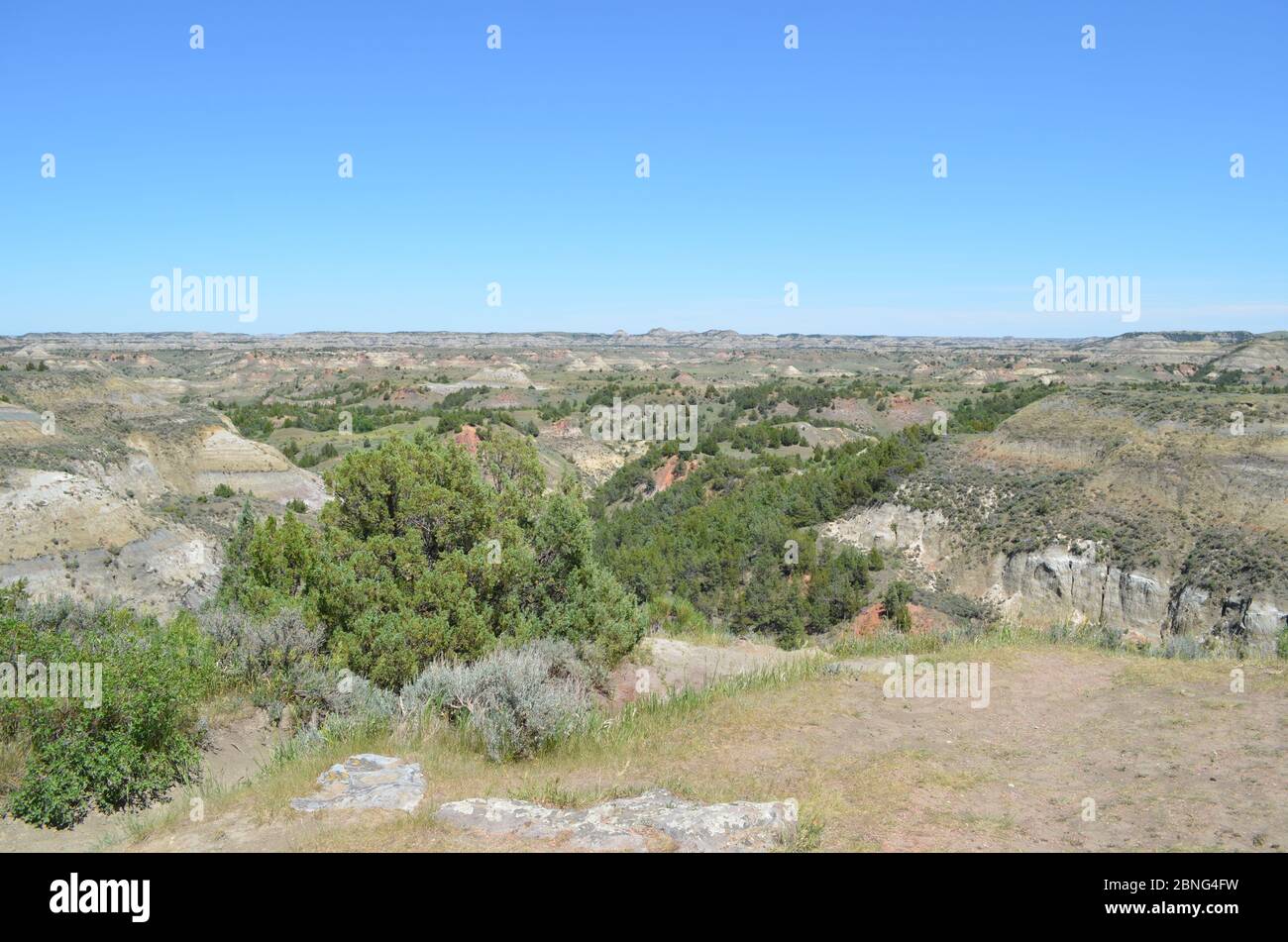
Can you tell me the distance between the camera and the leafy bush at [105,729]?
637cm

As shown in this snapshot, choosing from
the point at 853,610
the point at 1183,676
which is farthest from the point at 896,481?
the point at 1183,676

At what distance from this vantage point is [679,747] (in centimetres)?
758

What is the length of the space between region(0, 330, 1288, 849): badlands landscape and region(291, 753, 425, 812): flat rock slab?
0.06m

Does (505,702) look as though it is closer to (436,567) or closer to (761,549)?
(436,567)

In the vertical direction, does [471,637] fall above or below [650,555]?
above

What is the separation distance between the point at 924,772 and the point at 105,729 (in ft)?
23.8

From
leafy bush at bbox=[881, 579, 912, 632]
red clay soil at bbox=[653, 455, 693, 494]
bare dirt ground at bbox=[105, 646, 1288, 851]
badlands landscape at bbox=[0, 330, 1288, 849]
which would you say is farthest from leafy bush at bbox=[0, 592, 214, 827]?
red clay soil at bbox=[653, 455, 693, 494]

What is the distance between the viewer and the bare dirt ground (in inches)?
216

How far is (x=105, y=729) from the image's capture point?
22.6ft

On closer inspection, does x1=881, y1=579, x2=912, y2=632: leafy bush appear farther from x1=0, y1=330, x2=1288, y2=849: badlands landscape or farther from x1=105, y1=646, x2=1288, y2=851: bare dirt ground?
x1=105, y1=646, x2=1288, y2=851: bare dirt ground

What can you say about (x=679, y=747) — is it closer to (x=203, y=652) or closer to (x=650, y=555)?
(x=203, y=652)

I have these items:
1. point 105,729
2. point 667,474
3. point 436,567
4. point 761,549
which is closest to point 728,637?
point 436,567

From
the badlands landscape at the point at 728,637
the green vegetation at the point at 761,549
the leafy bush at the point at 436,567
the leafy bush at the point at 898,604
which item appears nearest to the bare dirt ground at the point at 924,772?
the badlands landscape at the point at 728,637
